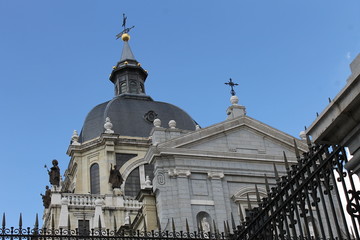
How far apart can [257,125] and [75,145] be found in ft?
61.4

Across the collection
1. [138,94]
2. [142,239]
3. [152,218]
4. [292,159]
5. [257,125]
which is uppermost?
[138,94]

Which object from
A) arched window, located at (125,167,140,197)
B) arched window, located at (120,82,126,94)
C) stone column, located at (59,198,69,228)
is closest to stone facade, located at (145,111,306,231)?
stone column, located at (59,198,69,228)

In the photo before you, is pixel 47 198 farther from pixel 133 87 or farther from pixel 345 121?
pixel 345 121

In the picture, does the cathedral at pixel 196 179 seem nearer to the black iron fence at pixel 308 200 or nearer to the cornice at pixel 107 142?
the cornice at pixel 107 142

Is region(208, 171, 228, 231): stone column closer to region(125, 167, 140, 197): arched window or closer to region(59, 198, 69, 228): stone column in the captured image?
region(59, 198, 69, 228): stone column

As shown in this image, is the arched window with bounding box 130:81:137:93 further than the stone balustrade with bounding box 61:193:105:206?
Yes

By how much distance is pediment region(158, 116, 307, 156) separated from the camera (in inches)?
1092

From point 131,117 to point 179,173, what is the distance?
2139 cm

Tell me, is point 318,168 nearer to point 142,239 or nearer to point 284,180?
point 284,180

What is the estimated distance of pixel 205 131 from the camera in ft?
92.0

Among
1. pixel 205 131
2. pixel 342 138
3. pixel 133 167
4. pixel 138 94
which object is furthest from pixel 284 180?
pixel 138 94

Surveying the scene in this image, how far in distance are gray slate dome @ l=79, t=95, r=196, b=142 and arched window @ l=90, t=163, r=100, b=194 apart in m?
3.09

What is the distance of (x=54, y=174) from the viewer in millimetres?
37656

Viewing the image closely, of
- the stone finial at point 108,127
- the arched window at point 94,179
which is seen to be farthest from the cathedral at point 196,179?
the stone finial at point 108,127
